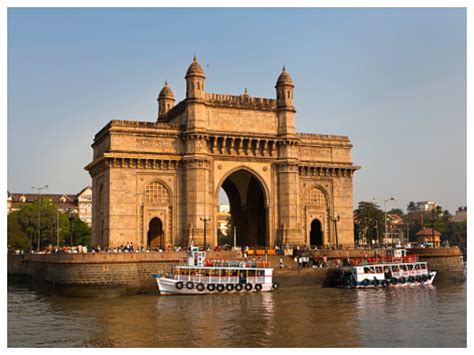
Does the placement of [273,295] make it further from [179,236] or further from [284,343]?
[284,343]

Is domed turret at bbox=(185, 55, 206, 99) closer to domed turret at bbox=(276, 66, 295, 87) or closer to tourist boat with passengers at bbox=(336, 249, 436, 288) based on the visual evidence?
domed turret at bbox=(276, 66, 295, 87)

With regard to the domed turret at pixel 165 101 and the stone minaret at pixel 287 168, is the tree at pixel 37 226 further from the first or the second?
the stone minaret at pixel 287 168

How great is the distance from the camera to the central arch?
60344mm

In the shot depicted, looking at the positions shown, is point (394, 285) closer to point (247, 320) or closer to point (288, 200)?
point (288, 200)

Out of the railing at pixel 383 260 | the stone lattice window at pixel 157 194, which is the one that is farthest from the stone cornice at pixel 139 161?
the railing at pixel 383 260

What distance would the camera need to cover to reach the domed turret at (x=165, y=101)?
6378 cm

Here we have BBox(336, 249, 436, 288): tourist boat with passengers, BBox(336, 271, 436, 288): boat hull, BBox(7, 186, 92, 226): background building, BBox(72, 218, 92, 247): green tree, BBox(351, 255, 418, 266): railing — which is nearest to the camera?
BBox(336, 271, 436, 288): boat hull

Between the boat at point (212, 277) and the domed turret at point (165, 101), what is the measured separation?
2427 centimetres

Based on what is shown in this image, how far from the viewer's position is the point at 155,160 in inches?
1972

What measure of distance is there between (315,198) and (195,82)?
16.2 m

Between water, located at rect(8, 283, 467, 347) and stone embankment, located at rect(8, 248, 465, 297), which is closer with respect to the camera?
water, located at rect(8, 283, 467, 347)

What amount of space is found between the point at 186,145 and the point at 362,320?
85.3 feet

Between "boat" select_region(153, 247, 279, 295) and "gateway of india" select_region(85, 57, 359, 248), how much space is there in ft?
24.1

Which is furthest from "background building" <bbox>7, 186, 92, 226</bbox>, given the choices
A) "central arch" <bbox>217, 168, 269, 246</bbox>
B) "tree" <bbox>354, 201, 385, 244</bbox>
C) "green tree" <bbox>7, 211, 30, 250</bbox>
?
"central arch" <bbox>217, 168, 269, 246</bbox>
